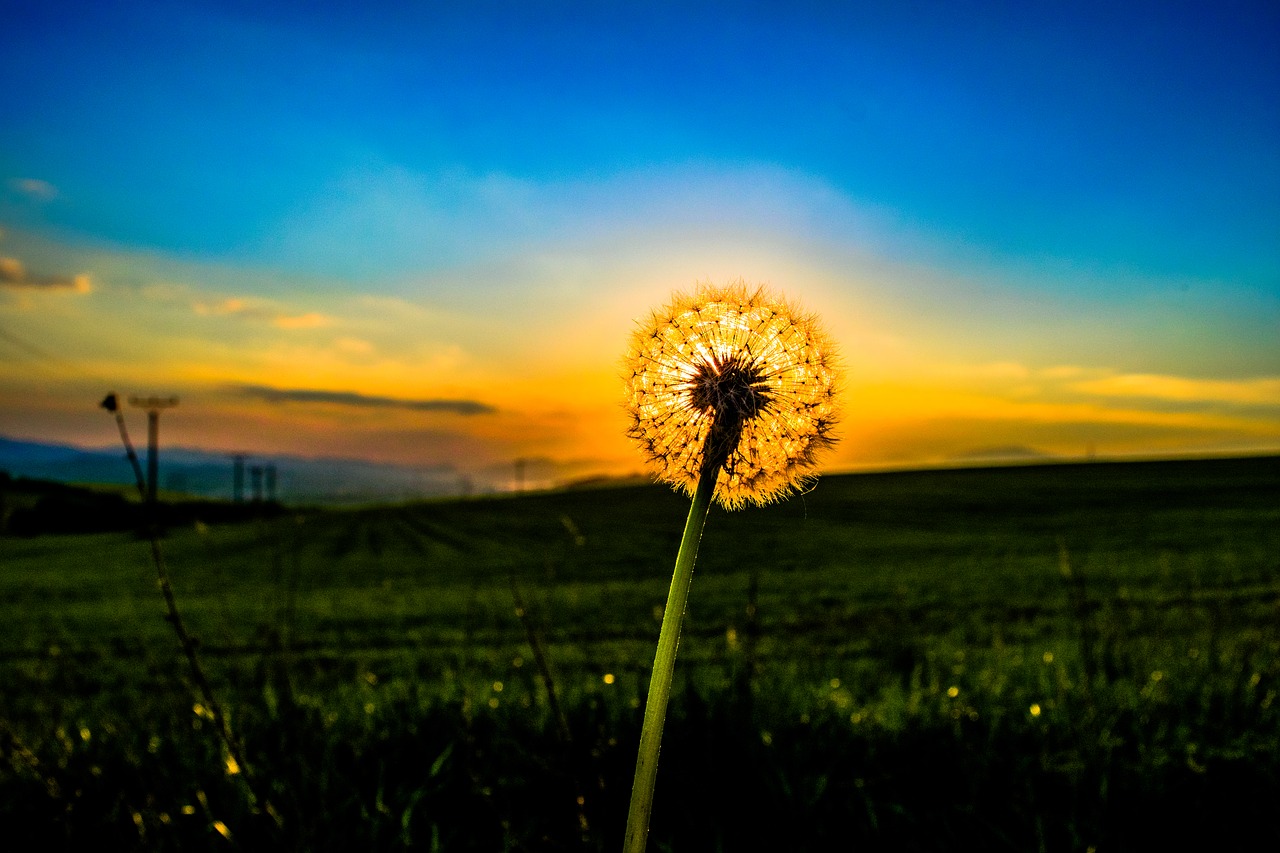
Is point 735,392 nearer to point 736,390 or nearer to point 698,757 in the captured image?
point 736,390

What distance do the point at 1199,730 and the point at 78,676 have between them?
1762 centimetres

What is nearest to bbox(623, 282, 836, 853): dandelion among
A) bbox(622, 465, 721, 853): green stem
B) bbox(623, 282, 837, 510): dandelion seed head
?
bbox(623, 282, 837, 510): dandelion seed head

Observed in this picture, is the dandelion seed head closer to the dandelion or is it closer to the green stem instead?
the dandelion

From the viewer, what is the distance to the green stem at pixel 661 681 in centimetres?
71

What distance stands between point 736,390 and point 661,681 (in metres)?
0.42

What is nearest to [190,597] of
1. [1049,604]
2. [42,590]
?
[42,590]

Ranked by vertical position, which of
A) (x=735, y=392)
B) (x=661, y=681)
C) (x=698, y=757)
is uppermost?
(x=735, y=392)

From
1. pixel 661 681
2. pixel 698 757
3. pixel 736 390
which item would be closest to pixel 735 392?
pixel 736 390

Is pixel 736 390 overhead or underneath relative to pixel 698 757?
overhead

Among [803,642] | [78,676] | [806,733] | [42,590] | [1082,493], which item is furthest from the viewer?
[1082,493]

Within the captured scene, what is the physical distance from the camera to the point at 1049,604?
2317cm

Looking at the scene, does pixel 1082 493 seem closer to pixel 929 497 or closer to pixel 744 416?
pixel 929 497

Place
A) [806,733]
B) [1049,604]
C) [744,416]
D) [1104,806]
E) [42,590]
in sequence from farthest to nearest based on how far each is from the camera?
[42,590] → [1049,604] → [806,733] → [1104,806] → [744,416]

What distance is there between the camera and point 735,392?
1051mm
